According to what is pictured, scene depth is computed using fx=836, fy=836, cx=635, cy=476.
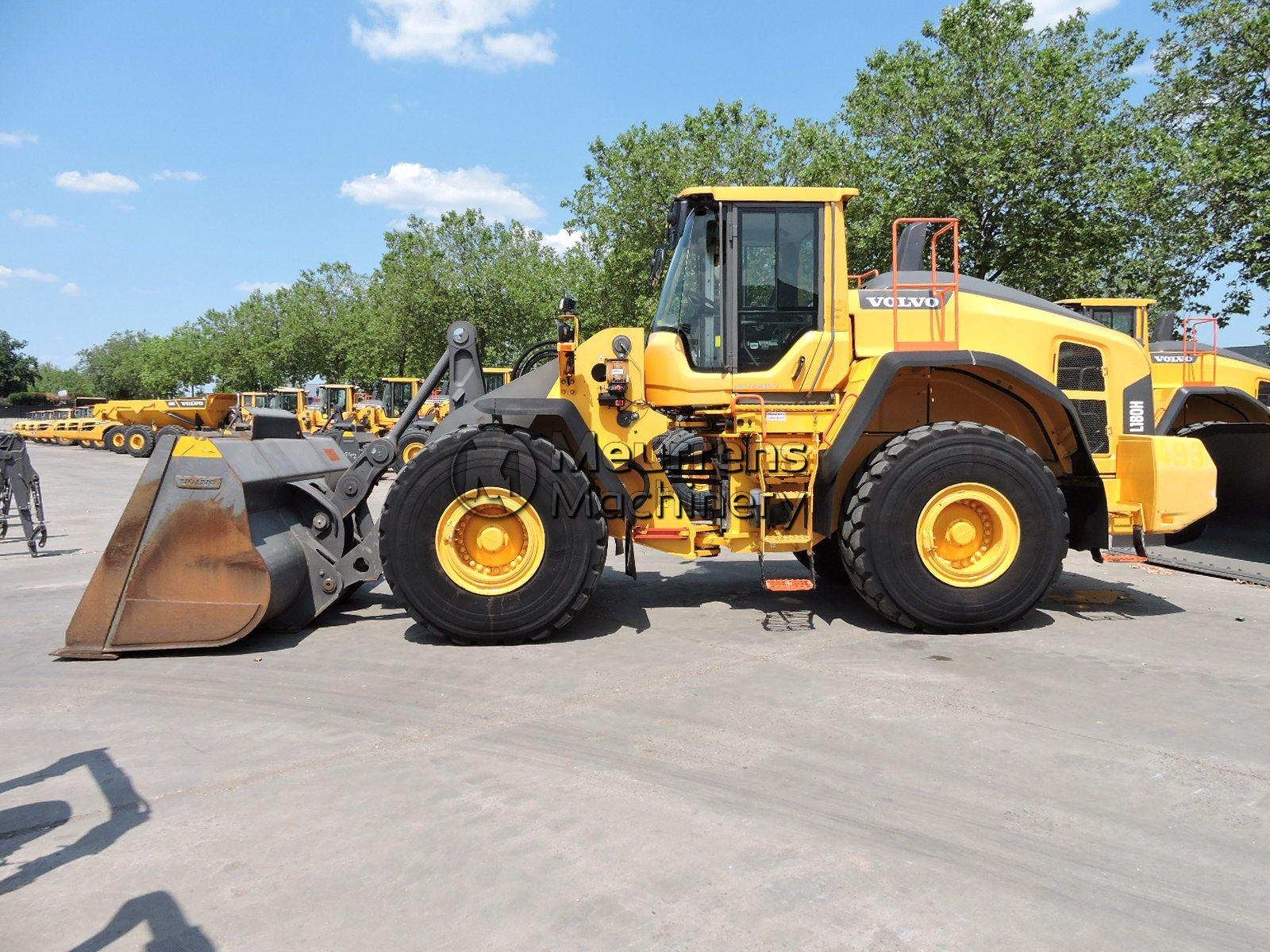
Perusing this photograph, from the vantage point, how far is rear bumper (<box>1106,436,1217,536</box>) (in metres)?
5.77

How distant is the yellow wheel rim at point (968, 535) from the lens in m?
5.72

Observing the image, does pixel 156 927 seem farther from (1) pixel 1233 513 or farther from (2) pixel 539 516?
(1) pixel 1233 513

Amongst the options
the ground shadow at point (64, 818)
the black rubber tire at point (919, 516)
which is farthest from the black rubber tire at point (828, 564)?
the ground shadow at point (64, 818)

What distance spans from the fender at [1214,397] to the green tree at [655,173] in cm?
1541

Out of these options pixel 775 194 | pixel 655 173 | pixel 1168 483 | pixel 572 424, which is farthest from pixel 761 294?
pixel 655 173

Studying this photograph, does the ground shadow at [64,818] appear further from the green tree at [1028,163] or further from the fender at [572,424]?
the green tree at [1028,163]

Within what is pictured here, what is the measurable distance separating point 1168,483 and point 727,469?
9.94 ft

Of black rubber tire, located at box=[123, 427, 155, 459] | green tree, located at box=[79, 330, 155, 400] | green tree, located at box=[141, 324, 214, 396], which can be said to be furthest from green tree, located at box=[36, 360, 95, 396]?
black rubber tire, located at box=[123, 427, 155, 459]

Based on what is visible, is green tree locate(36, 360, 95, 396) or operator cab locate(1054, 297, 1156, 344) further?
green tree locate(36, 360, 95, 396)

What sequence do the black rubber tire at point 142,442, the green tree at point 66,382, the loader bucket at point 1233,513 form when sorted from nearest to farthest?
the loader bucket at point 1233,513
the black rubber tire at point 142,442
the green tree at point 66,382

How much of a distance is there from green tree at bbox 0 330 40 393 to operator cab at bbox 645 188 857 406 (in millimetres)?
104789

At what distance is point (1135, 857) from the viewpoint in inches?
115

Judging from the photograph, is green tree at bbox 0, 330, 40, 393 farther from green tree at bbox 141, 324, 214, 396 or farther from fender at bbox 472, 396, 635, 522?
fender at bbox 472, 396, 635, 522

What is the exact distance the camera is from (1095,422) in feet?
20.2
